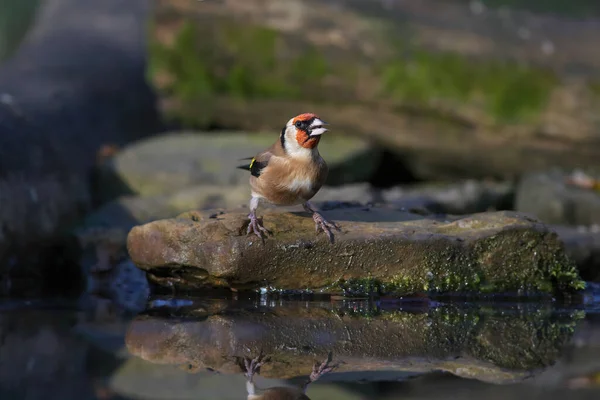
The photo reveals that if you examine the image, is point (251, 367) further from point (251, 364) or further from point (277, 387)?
point (277, 387)

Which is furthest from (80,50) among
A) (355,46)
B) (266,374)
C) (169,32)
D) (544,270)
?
(266,374)

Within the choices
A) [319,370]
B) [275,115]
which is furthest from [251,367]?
[275,115]

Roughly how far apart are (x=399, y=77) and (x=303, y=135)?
383 cm

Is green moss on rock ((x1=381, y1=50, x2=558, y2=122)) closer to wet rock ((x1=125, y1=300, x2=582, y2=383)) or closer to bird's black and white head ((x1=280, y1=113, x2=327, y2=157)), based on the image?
bird's black and white head ((x1=280, y1=113, x2=327, y2=157))

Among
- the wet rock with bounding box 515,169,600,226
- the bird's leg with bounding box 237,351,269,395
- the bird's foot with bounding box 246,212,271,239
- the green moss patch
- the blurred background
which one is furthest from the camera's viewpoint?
the green moss patch

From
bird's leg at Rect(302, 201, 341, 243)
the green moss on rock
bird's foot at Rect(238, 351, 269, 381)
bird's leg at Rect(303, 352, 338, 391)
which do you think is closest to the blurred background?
the green moss on rock

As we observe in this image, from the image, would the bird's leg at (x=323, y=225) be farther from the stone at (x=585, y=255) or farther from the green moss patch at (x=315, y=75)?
the green moss patch at (x=315, y=75)

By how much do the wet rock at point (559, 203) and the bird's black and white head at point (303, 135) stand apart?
9.41 feet

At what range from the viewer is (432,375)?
311 centimetres

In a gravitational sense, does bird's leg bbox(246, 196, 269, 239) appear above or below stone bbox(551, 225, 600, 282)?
above

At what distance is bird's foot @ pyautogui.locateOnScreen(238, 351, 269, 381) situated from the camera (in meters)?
3.17

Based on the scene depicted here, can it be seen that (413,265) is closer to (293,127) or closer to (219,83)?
(293,127)

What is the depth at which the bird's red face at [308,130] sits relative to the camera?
4.65 meters

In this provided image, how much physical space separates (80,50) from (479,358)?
6.94 meters
